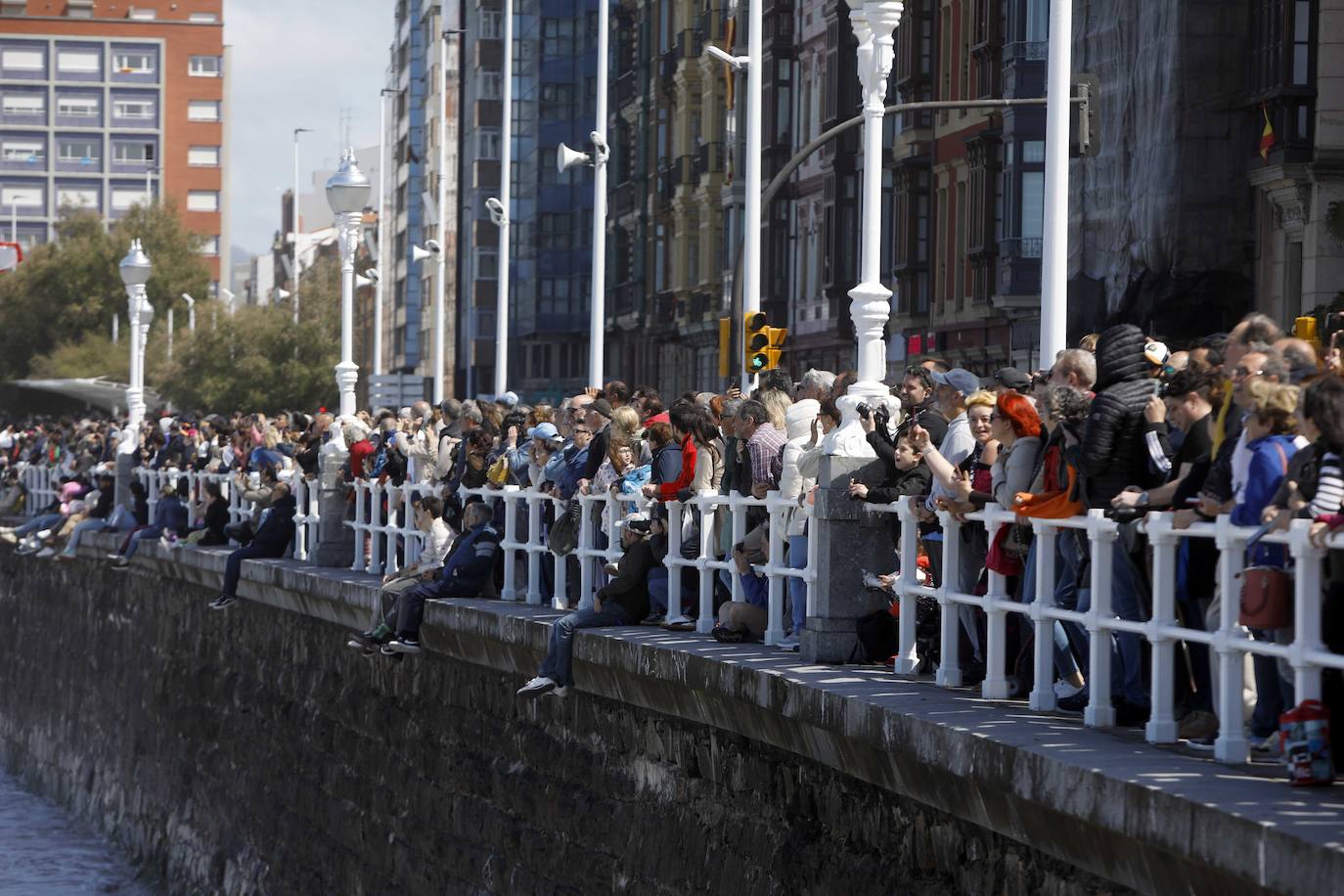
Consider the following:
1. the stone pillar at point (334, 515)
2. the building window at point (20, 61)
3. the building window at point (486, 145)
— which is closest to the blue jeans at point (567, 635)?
the stone pillar at point (334, 515)

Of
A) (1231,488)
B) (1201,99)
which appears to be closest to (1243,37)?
(1201,99)

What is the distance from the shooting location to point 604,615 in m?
14.4

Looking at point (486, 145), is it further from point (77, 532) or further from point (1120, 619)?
point (1120, 619)

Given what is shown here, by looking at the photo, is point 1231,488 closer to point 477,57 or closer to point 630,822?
point 630,822

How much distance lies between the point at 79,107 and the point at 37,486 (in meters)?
101

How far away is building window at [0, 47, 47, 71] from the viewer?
134 meters

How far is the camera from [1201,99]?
29031mm

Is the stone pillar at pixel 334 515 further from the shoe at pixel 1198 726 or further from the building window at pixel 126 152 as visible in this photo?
the building window at pixel 126 152

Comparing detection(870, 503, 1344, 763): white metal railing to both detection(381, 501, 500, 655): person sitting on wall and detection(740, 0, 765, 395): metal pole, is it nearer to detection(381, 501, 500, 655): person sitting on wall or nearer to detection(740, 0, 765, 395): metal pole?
detection(381, 501, 500, 655): person sitting on wall

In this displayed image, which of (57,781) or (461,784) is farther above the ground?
(461,784)

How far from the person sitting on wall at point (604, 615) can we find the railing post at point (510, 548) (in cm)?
257

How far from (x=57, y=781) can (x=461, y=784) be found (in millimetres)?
17548

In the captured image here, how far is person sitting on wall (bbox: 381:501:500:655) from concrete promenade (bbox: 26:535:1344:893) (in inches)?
106

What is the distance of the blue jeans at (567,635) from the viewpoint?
14.3 m
